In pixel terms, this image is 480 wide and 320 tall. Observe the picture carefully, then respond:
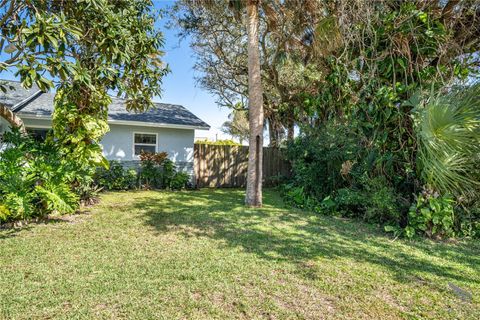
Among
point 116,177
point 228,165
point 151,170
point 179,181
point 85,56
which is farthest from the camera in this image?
point 228,165

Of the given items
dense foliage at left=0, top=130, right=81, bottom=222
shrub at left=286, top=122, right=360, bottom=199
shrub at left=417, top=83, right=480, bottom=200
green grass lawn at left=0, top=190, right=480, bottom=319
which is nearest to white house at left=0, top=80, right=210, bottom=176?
dense foliage at left=0, top=130, right=81, bottom=222

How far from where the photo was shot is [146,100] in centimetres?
700

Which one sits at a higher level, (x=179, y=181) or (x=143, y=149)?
(x=143, y=149)

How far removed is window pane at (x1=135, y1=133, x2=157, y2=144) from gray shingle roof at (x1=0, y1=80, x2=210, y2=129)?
0.70m

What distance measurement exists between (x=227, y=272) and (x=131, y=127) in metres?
9.23

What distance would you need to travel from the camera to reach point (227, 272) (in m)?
3.56

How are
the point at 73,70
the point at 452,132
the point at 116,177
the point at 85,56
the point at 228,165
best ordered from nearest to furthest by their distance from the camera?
the point at 452,132
the point at 73,70
the point at 85,56
the point at 116,177
the point at 228,165

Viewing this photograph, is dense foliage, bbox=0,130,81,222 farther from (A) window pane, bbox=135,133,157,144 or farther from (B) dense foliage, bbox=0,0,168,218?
(A) window pane, bbox=135,133,157,144

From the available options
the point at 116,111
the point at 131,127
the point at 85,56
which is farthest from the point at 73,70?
the point at 116,111

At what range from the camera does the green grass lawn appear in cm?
278

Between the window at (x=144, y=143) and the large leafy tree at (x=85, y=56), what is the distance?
4.45 m

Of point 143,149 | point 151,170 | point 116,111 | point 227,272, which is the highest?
point 116,111

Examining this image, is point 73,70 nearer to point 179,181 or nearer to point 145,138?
point 179,181

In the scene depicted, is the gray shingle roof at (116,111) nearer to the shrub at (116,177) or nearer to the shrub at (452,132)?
the shrub at (116,177)
